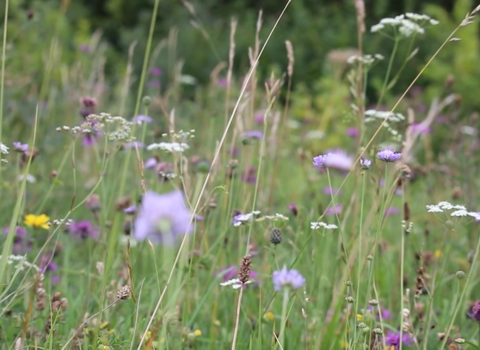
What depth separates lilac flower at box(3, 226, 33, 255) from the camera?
1.93 metres

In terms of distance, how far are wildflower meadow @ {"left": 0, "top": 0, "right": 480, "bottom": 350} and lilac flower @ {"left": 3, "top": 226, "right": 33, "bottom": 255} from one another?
0.02m

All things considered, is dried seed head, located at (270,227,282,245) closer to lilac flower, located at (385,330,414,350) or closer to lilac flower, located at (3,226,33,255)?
lilac flower, located at (385,330,414,350)

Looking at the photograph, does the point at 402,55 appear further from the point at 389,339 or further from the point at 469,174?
the point at 389,339

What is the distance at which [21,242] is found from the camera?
6.73 ft

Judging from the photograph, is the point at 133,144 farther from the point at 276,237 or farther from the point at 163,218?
the point at 163,218

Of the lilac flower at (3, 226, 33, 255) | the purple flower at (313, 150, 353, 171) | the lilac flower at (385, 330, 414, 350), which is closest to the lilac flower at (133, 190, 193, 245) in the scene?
the purple flower at (313, 150, 353, 171)

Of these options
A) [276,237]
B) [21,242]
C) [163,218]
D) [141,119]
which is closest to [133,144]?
[141,119]

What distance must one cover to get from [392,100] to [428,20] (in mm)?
4052

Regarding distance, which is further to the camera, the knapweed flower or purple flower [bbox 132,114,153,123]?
purple flower [bbox 132,114,153,123]

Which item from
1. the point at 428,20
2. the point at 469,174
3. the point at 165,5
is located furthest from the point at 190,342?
the point at 165,5

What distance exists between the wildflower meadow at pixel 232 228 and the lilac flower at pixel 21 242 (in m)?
0.02

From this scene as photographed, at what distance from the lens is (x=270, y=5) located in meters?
9.74

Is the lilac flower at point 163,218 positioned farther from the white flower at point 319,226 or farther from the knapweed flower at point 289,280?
the white flower at point 319,226

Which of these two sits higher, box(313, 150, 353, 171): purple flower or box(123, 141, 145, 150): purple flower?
box(313, 150, 353, 171): purple flower
